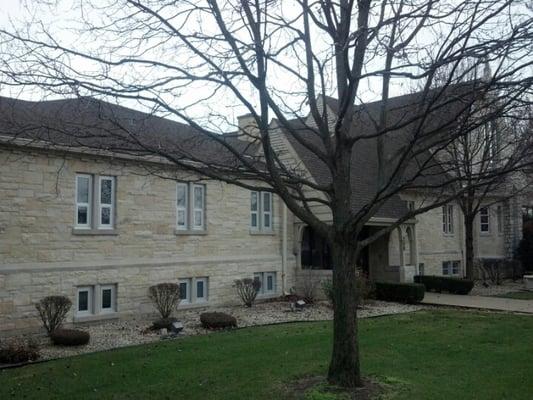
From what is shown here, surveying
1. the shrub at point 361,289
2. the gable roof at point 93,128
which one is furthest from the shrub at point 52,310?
the shrub at point 361,289

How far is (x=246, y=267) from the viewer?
63.7 feet

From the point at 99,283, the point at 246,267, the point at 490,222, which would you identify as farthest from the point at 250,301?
the point at 490,222

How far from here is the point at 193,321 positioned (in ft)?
50.1

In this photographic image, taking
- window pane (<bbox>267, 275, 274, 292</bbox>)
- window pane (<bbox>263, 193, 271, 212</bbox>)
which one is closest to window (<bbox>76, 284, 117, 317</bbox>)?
window pane (<bbox>267, 275, 274, 292</bbox>)

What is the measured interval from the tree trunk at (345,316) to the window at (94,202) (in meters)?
9.19

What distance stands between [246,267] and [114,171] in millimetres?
6134

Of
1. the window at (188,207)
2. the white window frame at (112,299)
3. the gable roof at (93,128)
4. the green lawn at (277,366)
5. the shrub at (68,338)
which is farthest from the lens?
the window at (188,207)

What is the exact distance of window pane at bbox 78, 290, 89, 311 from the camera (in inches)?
575

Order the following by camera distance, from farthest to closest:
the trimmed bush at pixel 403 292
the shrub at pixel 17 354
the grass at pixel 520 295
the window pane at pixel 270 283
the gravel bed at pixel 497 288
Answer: the gravel bed at pixel 497 288 → the grass at pixel 520 295 → the window pane at pixel 270 283 → the trimmed bush at pixel 403 292 → the shrub at pixel 17 354

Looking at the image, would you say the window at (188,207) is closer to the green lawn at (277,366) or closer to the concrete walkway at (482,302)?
the green lawn at (277,366)

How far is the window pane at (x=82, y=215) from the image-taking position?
14.7m

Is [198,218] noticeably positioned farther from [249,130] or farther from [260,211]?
[249,130]

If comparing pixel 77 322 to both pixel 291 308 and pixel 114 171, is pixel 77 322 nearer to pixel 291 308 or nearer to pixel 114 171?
pixel 114 171

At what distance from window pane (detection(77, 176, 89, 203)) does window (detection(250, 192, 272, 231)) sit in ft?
21.8
